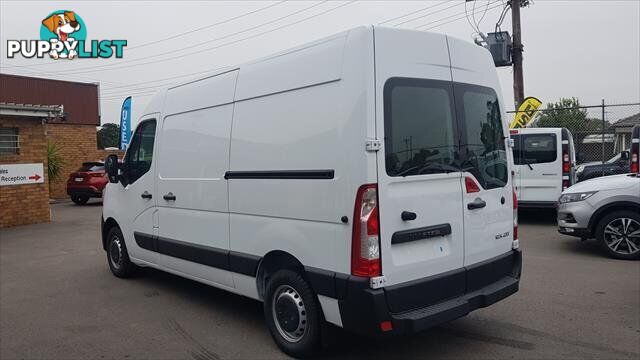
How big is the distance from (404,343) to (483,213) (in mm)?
1268

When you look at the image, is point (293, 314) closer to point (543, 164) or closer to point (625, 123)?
point (543, 164)

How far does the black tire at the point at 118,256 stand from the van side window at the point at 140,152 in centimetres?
95

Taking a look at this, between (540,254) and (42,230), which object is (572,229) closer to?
(540,254)

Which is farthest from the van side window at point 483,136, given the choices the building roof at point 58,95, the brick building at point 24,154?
the building roof at point 58,95

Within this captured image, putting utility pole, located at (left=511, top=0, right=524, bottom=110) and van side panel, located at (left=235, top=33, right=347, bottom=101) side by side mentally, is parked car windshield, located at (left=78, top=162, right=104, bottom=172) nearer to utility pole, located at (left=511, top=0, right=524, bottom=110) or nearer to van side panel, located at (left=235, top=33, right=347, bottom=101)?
utility pole, located at (left=511, top=0, right=524, bottom=110)

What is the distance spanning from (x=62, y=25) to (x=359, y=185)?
19460 millimetres

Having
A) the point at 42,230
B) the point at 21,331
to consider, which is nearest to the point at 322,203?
the point at 21,331

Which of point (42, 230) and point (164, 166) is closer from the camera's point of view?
point (164, 166)

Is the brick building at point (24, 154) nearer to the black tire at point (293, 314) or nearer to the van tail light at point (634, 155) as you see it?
the black tire at point (293, 314)

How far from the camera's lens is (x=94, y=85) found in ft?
76.1

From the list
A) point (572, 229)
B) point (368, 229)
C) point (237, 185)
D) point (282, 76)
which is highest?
point (282, 76)

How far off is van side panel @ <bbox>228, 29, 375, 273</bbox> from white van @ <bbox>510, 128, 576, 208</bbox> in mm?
7800

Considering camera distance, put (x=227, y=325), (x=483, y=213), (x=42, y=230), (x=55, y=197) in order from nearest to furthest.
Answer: (x=483, y=213), (x=227, y=325), (x=42, y=230), (x=55, y=197)

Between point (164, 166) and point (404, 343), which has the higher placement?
point (164, 166)
